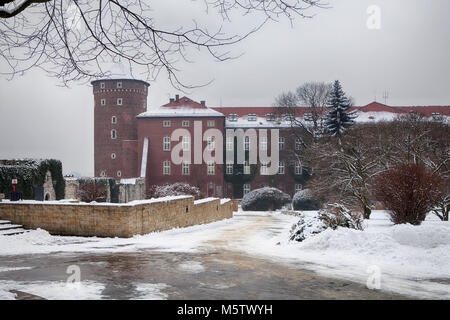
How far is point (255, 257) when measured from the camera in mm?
11172

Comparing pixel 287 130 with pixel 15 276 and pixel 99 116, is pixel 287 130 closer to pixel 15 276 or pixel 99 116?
pixel 99 116

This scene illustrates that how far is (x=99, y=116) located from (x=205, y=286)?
61181 millimetres

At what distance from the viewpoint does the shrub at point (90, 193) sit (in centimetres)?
3747

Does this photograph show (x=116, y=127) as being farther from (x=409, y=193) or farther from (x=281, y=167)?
(x=409, y=193)

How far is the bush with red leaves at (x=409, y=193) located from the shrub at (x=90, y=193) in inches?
1053

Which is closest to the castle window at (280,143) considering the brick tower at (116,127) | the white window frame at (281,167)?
the white window frame at (281,167)

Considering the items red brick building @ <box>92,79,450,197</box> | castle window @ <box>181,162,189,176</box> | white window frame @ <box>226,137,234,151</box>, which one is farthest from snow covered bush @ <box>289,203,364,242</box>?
white window frame @ <box>226,137,234,151</box>

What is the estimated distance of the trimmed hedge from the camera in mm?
28141

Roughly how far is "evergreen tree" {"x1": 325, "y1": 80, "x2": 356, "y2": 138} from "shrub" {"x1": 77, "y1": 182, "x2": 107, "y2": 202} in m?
24.3

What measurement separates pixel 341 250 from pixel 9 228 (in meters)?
11.1

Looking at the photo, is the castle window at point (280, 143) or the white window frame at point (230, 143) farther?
the castle window at point (280, 143)

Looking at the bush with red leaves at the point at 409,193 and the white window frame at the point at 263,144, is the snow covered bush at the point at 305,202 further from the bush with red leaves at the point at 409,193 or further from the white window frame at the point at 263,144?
the bush with red leaves at the point at 409,193
